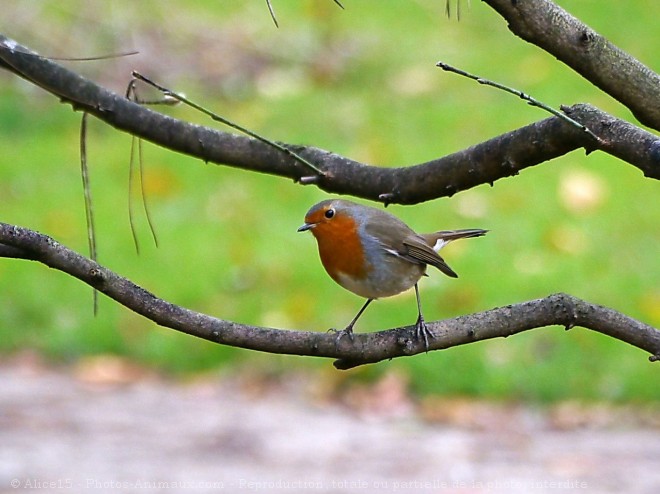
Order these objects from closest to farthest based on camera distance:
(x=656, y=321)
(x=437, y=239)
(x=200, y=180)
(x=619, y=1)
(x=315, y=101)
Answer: (x=437, y=239), (x=656, y=321), (x=200, y=180), (x=315, y=101), (x=619, y=1)

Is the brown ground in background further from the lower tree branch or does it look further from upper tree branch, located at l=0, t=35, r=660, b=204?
the lower tree branch

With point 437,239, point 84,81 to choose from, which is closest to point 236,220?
point 437,239

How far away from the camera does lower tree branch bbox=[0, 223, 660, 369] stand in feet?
6.93

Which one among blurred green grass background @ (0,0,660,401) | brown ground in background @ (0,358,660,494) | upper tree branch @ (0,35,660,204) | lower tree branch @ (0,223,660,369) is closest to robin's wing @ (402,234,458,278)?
upper tree branch @ (0,35,660,204)

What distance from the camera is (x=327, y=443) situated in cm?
527

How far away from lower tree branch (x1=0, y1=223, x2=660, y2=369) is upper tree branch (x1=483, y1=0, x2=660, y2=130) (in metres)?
0.42

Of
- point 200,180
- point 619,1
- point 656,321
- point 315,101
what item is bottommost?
point 656,321

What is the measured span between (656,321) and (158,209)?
353 cm

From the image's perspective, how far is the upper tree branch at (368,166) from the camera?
2.02 m

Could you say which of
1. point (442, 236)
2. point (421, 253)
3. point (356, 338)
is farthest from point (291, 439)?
point (356, 338)

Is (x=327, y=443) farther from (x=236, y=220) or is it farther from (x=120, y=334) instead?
(x=236, y=220)

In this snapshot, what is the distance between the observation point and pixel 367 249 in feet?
10.7

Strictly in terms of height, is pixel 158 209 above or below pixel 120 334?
above

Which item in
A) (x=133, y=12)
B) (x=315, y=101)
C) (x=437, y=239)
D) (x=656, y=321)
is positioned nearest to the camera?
(x=437, y=239)
